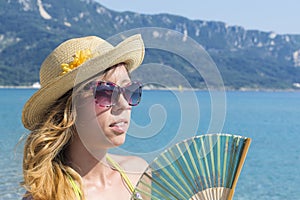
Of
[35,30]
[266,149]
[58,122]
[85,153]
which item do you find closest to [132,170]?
[85,153]

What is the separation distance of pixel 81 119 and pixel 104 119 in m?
0.10

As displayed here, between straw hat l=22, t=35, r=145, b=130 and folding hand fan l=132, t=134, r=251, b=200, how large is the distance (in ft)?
1.50

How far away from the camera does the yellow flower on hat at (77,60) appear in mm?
1973

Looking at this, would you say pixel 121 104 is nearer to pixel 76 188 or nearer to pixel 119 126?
pixel 119 126

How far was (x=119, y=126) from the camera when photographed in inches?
74.5

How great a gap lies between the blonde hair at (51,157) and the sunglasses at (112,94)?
12cm

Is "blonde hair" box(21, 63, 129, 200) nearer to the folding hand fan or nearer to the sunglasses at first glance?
the sunglasses

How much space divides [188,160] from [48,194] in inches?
22.4

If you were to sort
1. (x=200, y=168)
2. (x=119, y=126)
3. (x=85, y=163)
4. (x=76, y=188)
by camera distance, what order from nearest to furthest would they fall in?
(x=200, y=168) → (x=119, y=126) → (x=76, y=188) → (x=85, y=163)

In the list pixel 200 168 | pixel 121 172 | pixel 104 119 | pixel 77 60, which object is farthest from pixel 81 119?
pixel 200 168

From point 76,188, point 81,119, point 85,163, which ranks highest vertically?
point 81,119

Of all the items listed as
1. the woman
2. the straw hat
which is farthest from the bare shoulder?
the straw hat

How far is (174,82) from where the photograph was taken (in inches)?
75.9

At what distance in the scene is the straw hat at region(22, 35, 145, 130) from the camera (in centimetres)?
191
